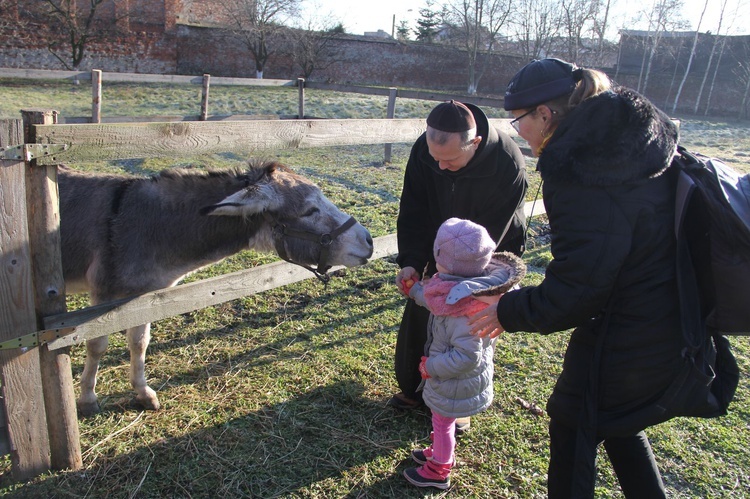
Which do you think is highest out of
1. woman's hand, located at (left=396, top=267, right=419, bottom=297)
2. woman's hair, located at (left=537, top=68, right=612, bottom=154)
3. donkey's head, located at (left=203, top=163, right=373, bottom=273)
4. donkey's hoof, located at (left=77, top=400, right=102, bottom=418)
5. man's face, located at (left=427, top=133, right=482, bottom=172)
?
woman's hair, located at (left=537, top=68, right=612, bottom=154)

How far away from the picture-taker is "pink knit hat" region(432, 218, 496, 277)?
241 cm

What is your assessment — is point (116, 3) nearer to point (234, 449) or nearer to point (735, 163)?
point (735, 163)

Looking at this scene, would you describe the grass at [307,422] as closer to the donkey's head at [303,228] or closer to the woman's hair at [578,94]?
the donkey's head at [303,228]

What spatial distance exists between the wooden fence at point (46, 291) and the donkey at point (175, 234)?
38cm

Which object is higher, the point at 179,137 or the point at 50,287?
the point at 179,137

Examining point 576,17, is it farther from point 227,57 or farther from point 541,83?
point 541,83

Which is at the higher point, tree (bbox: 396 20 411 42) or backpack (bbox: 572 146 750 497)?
tree (bbox: 396 20 411 42)

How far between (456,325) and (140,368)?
223cm

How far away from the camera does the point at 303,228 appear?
3.44 m

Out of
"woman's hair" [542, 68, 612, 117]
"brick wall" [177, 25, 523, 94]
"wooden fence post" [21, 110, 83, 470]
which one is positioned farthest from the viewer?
"brick wall" [177, 25, 523, 94]

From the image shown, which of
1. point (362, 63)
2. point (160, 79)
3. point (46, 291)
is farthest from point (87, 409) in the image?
point (362, 63)

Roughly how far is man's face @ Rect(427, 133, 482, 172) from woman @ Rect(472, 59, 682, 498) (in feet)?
2.10

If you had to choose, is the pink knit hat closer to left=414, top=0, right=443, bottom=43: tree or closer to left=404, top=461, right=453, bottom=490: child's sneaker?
left=404, top=461, right=453, bottom=490: child's sneaker

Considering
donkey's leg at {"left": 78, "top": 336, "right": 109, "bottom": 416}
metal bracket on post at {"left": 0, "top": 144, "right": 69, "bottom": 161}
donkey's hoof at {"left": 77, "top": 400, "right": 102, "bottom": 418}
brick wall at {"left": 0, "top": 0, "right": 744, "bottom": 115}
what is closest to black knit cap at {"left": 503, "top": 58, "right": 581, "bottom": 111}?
metal bracket on post at {"left": 0, "top": 144, "right": 69, "bottom": 161}
